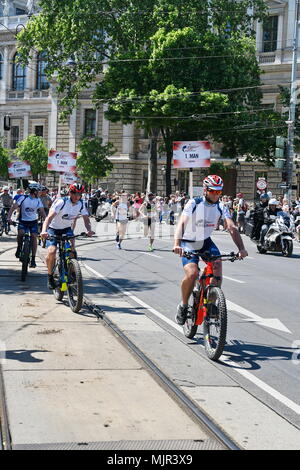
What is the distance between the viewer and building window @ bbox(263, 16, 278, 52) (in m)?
52.8

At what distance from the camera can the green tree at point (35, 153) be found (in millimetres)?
59125

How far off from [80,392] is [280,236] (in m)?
16.0

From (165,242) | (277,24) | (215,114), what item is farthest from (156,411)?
(277,24)

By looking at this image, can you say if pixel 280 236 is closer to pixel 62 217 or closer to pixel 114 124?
pixel 62 217

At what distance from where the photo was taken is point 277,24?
173ft

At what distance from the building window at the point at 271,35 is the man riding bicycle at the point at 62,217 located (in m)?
44.6

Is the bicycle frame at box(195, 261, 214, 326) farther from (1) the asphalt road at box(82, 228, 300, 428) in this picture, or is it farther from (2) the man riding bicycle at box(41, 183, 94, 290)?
(2) the man riding bicycle at box(41, 183, 94, 290)

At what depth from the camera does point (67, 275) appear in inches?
407

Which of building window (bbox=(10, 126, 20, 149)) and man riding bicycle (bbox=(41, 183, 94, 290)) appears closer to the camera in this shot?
man riding bicycle (bbox=(41, 183, 94, 290))

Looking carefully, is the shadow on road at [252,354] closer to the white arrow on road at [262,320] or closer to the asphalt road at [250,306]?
the asphalt road at [250,306]

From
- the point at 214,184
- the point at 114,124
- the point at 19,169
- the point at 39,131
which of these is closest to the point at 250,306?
the point at 214,184

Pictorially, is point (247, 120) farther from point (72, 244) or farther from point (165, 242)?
point (72, 244)

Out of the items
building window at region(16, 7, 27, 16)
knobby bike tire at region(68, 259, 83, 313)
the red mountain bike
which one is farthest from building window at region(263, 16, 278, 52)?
the red mountain bike

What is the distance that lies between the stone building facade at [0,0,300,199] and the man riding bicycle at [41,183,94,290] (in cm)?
3489
